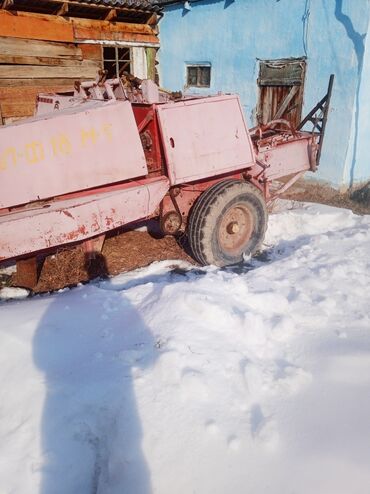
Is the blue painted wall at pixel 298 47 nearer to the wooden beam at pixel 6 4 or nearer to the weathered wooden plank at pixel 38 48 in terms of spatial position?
the weathered wooden plank at pixel 38 48

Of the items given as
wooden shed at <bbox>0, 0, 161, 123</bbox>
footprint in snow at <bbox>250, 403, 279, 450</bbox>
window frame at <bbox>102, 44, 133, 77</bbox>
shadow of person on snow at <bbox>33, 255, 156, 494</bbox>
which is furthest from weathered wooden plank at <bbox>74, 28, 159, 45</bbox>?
footprint in snow at <bbox>250, 403, 279, 450</bbox>

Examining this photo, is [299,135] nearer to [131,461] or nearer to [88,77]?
[131,461]

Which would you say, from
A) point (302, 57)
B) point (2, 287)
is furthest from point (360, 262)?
point (302, 57)

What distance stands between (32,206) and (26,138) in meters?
0.59

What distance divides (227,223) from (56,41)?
569cm

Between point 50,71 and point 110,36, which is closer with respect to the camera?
point 50,71

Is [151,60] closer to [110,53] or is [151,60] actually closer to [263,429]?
[110,53]

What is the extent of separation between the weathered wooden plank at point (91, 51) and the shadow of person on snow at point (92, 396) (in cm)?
663

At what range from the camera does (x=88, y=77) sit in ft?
27.1

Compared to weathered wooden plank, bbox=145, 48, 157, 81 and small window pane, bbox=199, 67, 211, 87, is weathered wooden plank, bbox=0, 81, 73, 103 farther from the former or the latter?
small window pane, bbox=199, 67, 211, 87

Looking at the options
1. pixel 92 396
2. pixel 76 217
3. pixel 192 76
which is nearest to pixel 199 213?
pixel 76 217

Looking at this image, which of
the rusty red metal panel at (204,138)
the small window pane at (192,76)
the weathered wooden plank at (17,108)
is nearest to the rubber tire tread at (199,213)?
the rusty red metal panel at (204,138)

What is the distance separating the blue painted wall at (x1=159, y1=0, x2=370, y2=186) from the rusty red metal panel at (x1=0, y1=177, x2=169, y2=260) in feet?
16.5

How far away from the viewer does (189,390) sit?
2338 mm
